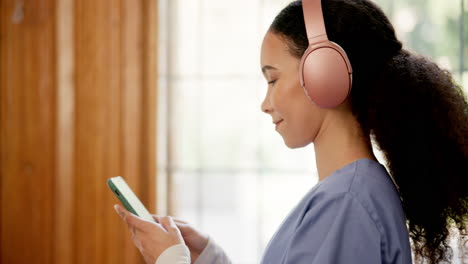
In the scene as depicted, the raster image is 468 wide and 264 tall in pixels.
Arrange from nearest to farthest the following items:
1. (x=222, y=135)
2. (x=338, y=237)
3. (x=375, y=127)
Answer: (x=338, y=237)
(x=375, y=127)
(x=222, y=135)

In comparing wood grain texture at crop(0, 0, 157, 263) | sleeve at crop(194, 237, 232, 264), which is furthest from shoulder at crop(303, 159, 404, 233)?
wood grain texture at crop(0, 0, 157, 263)

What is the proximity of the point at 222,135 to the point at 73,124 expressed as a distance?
631 mm

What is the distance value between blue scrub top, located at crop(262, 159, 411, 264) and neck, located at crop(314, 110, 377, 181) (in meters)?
0.03

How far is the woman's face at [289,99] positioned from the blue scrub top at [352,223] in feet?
0.32

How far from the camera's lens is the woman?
0.87 meters

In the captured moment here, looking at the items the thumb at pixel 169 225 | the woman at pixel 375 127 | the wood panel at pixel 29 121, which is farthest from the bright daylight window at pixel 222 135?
the woman at pixel 375 127

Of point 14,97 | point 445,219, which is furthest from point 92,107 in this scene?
point 445,219

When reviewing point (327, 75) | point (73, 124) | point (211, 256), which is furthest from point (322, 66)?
point (73, 124)

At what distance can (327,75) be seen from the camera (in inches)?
34.4

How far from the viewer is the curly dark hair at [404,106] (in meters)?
0.90

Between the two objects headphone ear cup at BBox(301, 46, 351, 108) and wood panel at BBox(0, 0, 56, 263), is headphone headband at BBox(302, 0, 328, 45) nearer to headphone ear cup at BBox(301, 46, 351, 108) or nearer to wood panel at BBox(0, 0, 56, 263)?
headphone ear cup at BBox(301, 46, 351, 108)

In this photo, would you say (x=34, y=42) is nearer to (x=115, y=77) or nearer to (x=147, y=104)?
(x=115, y=77)

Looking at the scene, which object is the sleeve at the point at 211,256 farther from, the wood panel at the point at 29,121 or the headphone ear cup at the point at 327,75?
the wood panel at the point at 29,121

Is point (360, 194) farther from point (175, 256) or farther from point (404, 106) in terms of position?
point (175, 256)
